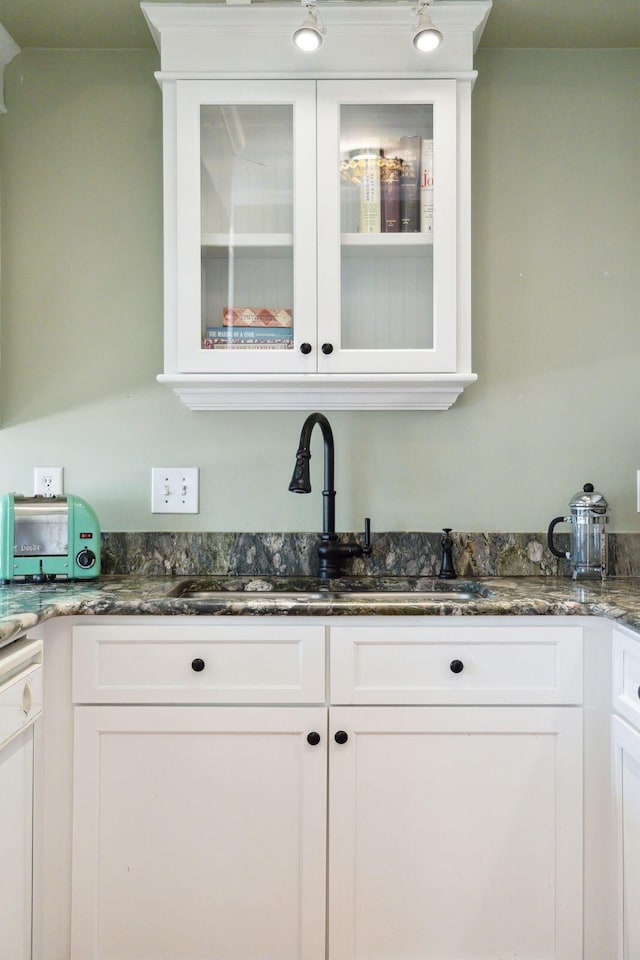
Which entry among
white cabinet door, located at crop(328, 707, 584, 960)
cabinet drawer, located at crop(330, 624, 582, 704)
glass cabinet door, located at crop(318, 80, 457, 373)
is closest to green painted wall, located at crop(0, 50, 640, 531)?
glass cabinet door, located at crop(318, 80, 457, 373)

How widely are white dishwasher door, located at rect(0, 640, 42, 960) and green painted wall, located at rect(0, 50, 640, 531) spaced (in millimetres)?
701

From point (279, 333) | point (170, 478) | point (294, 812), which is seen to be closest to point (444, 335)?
point (279, 333)

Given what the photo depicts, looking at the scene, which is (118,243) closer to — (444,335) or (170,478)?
(170,478)

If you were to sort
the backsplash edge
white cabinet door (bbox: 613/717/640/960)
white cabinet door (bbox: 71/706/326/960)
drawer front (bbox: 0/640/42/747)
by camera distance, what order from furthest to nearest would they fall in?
the backsplash edge → white cabinet door (bbox: 71/706/326/960) → white cabinet door (bbox: 613/717/640/960) → drawer front (bbox: 0/640/42/747)

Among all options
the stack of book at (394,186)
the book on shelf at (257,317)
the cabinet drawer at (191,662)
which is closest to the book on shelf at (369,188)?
the stack of book at (394,186)

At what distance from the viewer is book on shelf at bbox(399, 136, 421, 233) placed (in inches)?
67.7

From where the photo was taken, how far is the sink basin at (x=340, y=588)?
1.76 m

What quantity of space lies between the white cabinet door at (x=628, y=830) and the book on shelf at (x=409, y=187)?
3.99 feet

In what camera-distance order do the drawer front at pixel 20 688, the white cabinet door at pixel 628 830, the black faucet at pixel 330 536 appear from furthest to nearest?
1. the black faucet at pixel 330 536
2. the white cabinet door at pixel 628 830
3. the drawer front at pixel 20 688

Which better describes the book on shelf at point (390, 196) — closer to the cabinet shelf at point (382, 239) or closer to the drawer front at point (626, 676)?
the cabinet shelf at point (382, 239)

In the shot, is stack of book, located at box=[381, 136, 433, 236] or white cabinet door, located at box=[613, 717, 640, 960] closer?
white cabinet door, located at box=[613, 717, 640, 960]

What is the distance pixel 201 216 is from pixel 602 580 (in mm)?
1376

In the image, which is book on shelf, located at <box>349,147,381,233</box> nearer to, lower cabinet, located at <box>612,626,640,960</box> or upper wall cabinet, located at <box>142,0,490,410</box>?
upper wall cabinet, located at <box>142,0,490,410</box>

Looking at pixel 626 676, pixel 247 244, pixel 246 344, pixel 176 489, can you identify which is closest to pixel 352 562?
pixel 176 489
